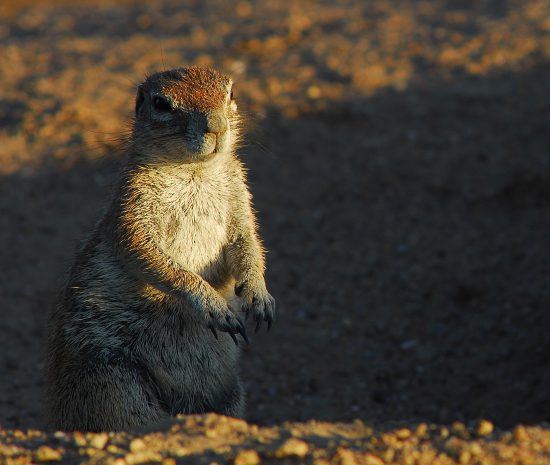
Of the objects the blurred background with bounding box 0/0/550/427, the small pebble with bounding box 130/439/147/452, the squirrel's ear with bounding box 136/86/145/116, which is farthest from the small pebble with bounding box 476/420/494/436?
the squirrel's ear with bounding box 136/86/145/116

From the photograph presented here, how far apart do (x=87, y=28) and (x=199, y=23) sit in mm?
1573

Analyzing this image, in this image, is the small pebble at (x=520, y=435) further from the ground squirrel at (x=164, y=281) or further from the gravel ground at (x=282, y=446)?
the ground squirrel at (x=164, y=281)

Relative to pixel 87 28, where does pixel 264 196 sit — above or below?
below

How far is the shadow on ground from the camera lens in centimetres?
689

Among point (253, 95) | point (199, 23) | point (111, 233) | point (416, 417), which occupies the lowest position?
point (416, 417)

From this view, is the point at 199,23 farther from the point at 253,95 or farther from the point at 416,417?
the point at 416,417

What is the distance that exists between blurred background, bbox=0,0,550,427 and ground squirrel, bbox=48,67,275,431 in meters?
0.74

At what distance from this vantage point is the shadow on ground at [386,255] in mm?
6887

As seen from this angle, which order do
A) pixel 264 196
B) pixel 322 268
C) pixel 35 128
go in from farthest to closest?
pixel 35 128
pixel 264 196
pixel 322 268

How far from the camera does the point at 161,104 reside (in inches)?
205

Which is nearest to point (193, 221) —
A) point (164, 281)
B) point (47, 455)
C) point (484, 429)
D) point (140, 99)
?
point (164, 281)

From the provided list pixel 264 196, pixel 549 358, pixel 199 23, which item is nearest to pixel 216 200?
pixel 549 358

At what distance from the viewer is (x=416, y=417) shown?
6.64 metres

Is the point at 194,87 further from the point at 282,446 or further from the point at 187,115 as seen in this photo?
the point at 282,446
